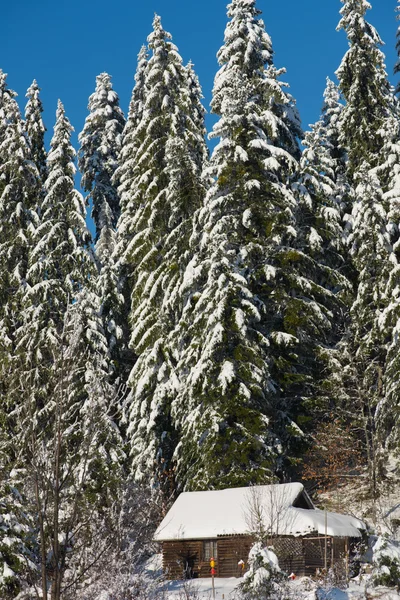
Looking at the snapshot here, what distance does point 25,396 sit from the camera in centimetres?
1417

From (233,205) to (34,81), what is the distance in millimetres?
16376

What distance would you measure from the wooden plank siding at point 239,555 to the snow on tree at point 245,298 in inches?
83.2

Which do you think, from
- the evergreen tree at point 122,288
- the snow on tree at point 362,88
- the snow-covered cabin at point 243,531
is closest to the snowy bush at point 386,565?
the snow-covered cabin at point 243,531

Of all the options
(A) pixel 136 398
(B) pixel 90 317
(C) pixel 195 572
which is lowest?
(C) pixel 195 572

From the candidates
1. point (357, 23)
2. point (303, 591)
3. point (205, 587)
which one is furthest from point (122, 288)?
point (303, 591)

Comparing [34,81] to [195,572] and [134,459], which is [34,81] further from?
[195,572]

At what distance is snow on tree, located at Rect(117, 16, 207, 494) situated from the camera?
3381 cm

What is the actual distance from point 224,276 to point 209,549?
9649mm

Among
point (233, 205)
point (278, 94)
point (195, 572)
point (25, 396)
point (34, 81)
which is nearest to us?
point (25, 396)

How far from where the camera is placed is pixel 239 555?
27250 millimetres

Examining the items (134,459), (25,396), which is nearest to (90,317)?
(134,459)

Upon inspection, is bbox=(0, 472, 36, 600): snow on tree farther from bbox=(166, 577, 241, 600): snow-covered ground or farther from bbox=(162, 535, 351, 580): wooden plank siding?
bbox=(162, 535, 351, 580): wooden plank siding

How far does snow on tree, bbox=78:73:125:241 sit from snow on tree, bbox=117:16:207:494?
1106 centimetres

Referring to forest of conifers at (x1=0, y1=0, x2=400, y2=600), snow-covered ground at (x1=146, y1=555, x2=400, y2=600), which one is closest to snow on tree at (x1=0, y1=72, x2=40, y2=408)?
forest of conifers at (x1=0, y1=0, x2=400, y2=600)
